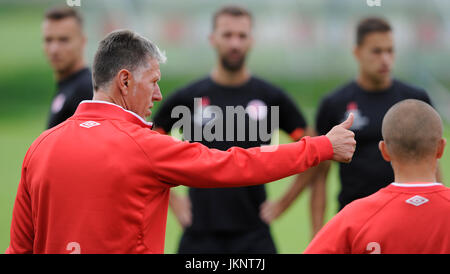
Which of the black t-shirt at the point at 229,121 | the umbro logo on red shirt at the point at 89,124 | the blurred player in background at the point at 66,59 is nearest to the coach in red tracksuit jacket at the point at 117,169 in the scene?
the umbro logo on red shirt at the point at 89,124

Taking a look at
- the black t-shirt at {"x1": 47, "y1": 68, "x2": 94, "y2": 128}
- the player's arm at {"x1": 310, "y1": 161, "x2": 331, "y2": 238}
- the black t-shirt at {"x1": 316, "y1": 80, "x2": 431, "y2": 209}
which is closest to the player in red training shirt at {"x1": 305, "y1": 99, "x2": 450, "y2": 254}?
the black t-shirt at {"x1": 316, "y1": 80, "x2": 431, "y2": 209}

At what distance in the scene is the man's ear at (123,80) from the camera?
2.88 meters

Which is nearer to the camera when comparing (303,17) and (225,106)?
(225,106)

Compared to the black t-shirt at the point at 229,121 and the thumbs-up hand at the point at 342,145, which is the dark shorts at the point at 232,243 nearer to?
the black t-shirt at the point at 229,121

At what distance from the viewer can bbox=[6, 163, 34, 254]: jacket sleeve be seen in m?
2.89

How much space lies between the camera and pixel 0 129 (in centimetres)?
1912

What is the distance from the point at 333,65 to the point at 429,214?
25253 mm

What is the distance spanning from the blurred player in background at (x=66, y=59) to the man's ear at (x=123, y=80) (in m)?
2.06

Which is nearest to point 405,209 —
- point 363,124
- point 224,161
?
point 224,161

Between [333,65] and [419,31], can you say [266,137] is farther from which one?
[419,31]

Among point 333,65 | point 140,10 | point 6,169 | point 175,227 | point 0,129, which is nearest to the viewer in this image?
point 175,227
